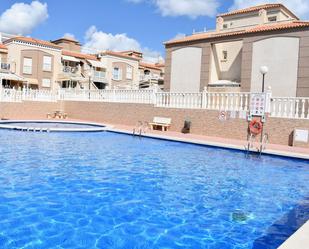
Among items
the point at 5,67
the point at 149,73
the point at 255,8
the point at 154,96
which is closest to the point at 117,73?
the point at 149,73

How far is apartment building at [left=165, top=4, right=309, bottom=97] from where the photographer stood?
2260 cm

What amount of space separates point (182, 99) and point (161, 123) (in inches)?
79.4

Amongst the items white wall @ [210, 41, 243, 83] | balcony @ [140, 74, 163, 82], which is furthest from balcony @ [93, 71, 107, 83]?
white wall @ [210, 41, 243, 83]

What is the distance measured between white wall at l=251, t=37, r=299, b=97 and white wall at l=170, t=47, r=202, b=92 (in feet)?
17.3

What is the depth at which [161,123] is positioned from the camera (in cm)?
2061

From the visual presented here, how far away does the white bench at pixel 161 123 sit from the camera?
20359 millimetres

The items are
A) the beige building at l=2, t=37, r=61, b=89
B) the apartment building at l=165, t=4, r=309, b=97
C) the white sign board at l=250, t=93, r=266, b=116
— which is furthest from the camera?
the beige building at l=2, t=37, r=61, b=89

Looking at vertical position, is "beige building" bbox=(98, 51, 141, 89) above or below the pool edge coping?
above

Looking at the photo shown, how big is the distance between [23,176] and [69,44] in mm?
46060

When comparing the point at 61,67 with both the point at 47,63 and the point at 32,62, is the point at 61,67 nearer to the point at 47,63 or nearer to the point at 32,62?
the point at 47,63

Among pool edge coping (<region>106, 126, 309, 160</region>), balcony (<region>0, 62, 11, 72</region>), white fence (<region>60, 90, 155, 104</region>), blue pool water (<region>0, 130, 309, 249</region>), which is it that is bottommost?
blue pool water (<region>0, 130, 309, 249</region>)

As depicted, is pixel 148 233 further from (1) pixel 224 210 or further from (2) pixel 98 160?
(2) pixel 98 160

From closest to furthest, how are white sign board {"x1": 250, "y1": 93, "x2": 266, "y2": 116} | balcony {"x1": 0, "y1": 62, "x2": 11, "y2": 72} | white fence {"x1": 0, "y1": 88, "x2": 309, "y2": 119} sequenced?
white fence {"x1": 0, "y1": 88, "x2": 309, "y2": 119}
white sign board {"x1": 250, "y1": 93, "x2": 266, "y2": 116}
balcony {"x1": 0, "y1": 62, "x2": 11, "y2": 72}

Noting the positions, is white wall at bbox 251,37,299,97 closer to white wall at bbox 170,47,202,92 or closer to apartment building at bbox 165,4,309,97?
apartment building at bbox 165,4,309,97
